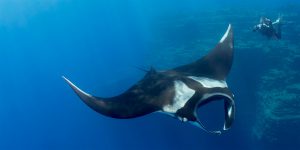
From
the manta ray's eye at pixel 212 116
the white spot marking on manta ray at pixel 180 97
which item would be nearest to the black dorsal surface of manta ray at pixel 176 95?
the white spot marking on manta ray at pixel 180 97

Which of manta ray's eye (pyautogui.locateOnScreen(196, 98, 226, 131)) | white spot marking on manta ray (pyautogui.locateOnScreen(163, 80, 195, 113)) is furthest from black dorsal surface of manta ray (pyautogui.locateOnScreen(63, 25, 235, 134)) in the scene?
manta ray's eye (pyautogui.locateOnScreen(196, 98, 226, 131))

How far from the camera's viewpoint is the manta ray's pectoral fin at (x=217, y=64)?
27.1 ft

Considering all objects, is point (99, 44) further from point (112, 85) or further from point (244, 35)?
point (244, 35)

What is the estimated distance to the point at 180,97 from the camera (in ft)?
22.5

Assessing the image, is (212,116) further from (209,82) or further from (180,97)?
(180,97)

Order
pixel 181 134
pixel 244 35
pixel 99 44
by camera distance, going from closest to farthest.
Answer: pixel 181 134 < pixel 244 35 < pixel 99 44

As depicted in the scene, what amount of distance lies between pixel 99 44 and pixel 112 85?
20474 mm

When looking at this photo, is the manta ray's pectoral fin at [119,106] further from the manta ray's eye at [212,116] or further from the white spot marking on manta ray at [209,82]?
the manta ray's eye at [212,116]

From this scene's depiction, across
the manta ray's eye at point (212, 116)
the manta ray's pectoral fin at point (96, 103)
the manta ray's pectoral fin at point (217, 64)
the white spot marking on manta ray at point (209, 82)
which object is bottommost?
the manta ray's eye at point (212, 116)

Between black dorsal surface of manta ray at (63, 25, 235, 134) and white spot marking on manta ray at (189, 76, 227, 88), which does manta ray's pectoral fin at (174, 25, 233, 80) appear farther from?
white spot marking on manta ray at (189, 76, 227, 88)

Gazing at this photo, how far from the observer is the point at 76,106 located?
138ft

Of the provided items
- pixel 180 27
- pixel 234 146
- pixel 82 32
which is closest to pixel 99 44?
pixel 82 32

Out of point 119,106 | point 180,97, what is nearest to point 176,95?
point 180,97

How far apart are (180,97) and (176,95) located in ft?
0.50
